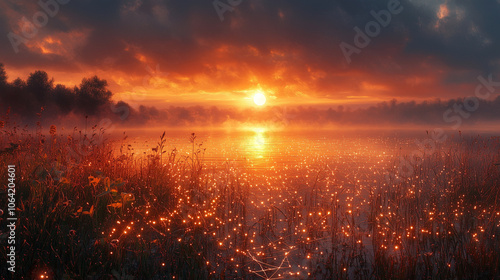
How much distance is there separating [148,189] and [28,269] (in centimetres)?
399

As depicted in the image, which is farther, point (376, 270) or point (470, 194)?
point (470, 194)

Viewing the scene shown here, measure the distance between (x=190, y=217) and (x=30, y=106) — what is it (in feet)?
139

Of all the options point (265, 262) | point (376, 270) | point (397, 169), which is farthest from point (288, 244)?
point (397, 169)

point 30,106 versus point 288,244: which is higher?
point 30,106

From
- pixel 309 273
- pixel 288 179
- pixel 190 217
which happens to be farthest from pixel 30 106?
pixel 309 273

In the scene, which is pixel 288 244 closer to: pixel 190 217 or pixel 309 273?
pixel 309 273

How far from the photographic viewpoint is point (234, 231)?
6.54 meters

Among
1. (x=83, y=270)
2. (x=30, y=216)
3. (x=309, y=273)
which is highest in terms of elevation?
(x=30, y=216)

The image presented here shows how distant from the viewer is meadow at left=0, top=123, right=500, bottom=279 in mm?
4746

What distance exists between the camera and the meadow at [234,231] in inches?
187

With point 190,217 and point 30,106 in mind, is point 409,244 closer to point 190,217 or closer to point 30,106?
point 190,217

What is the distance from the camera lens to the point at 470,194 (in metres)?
8.96

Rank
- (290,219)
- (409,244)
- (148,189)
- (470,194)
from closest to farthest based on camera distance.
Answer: (409,244) → (290,219) → (148,189) → (470,194)

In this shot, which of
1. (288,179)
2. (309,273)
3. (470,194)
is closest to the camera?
(309,273)
